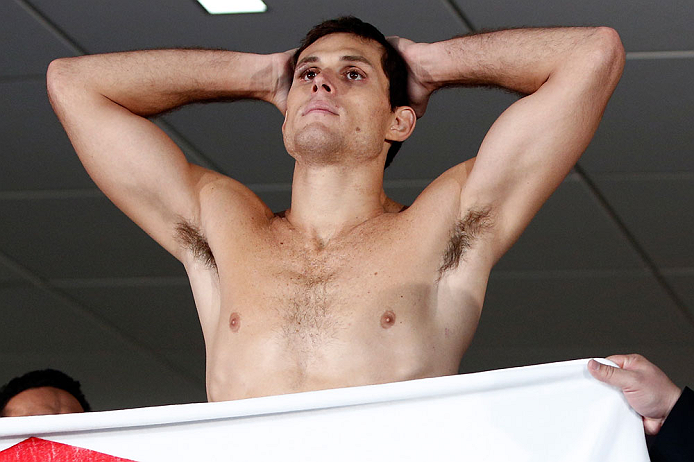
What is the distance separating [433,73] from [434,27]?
0.51 metres

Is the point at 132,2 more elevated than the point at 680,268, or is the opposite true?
the point at 132,2

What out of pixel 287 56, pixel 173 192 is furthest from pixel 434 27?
pixel 173 192

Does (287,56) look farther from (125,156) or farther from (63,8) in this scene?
(63,8)

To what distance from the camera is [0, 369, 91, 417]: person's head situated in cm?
228

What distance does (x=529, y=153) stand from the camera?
5.67 ft

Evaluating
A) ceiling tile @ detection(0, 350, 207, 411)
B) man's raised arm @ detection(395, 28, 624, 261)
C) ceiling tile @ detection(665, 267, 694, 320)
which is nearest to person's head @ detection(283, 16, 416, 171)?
man's raised arm @ detection(395, 28, 624, 261)

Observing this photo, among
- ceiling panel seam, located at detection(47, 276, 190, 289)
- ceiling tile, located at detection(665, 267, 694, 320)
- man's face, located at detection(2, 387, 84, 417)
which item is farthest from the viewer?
ceiling panel seam, located at detection(47, 276, 190, 289)

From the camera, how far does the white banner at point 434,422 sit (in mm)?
1379

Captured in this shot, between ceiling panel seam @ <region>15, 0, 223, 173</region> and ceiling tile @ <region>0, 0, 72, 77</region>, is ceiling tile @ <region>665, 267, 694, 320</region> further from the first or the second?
ceiling tile @ <region>0, 0, 72, 77</region>

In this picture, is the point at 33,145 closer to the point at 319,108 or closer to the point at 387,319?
the point at 319,108

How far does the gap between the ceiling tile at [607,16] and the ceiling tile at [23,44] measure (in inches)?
37.7

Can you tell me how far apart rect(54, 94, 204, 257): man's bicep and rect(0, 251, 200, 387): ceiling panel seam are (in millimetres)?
1730

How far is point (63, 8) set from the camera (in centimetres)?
243

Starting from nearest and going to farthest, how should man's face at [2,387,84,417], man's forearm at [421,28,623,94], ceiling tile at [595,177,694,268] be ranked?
man's forearm at [421,28,623,94] < man's face at [2,387,84,417] < ceiling tile at [595,177,694,268]
